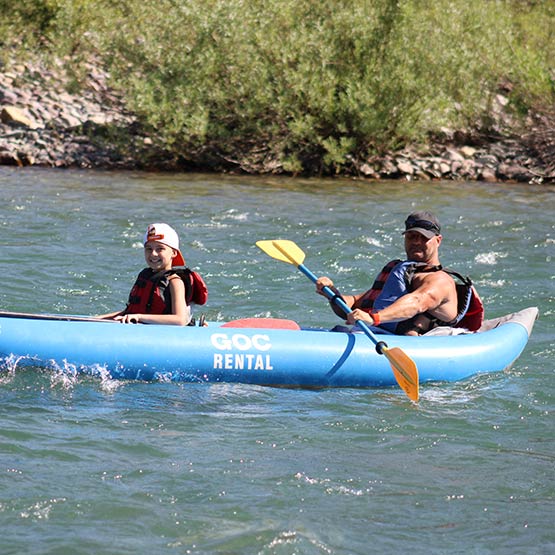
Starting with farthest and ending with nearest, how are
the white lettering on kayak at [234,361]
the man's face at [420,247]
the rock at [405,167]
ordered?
1. the rock at [405,167]
2. the man's face at [420,247]
3. the white lettering on kayak at [234,361]

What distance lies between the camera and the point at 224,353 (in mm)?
5590

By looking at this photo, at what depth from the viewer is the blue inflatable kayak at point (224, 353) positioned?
5.44 meters

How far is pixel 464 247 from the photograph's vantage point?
1009 centimetres

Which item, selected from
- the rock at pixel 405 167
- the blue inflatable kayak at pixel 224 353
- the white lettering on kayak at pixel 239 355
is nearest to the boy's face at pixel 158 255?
the blue inflatable kayak at pixel 224 353

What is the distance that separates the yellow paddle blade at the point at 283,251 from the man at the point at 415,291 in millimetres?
479

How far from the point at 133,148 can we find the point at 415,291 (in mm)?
9510

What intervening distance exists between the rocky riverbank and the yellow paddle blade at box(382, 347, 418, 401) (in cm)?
933

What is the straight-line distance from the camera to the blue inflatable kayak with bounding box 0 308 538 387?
544cm

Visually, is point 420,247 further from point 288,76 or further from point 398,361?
point 288,76

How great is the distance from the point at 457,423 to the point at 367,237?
5.32m

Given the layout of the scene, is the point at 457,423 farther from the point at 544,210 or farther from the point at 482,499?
the point at 544,210

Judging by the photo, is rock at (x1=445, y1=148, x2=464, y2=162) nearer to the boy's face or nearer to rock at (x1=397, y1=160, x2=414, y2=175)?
rock at (x1=397, y1=160, x2=414, y2=175)

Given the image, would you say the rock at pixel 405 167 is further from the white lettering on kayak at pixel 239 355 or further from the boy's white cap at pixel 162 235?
the white lettering on kayak at pixel 239 355

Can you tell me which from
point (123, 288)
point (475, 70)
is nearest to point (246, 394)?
point (123, 288)
